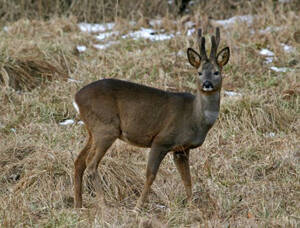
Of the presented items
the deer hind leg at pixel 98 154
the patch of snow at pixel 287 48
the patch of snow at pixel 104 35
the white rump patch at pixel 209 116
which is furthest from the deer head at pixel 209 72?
the patch of snow at pixel 104 35

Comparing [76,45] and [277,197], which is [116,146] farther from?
[76,45]

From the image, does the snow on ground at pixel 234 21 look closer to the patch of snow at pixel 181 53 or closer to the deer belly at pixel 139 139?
the patch of snow at pixel 181 53

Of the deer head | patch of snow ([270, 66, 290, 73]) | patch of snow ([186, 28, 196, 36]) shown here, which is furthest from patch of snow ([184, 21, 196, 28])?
the deer head

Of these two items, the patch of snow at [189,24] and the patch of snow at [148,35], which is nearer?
the patch of snow at [148,35]

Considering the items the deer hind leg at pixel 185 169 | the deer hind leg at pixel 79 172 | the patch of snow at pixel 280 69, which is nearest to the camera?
the deer hind leg at pixel 79 172

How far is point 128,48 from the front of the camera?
10.6 metres

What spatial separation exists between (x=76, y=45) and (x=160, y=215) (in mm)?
5806

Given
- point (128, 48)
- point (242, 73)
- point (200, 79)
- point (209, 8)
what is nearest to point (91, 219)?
point (200, 79)

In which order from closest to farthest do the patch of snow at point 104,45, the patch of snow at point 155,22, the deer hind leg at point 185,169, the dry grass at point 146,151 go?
the dry grass at point 146,151 < the deer hind leg at point 185,169 < the patch of snow at point 104,45 < the patch of snow at point 155,22

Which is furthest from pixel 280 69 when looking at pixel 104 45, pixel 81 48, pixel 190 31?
pixel 81 48

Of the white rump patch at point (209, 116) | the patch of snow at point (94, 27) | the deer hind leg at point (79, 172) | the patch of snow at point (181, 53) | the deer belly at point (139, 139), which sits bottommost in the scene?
the patch of snow at point (94, 27)

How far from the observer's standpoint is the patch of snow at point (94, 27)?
11875mm

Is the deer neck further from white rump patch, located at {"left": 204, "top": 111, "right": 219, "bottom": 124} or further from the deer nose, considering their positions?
the deer nose

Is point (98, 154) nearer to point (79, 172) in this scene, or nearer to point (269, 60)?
point (79, 172)
